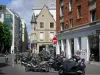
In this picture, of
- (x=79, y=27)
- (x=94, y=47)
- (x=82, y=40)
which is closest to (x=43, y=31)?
(x=79, y=27)

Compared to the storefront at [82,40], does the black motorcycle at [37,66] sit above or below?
below

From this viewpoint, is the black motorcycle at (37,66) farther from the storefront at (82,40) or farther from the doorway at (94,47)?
the doorway at (94,47)

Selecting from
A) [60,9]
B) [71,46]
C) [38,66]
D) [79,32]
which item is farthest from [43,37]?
[38,66]

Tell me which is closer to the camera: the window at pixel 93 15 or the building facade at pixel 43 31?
the window at pixel 93 15

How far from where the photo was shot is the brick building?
1287 inches

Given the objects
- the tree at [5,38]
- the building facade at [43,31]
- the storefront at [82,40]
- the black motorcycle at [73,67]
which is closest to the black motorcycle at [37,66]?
the black motorcycle at [73,67]

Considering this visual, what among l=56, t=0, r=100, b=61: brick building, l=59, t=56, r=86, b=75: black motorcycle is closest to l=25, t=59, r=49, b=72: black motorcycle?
l=59, t=56, r=86, b=75: black motorcycle

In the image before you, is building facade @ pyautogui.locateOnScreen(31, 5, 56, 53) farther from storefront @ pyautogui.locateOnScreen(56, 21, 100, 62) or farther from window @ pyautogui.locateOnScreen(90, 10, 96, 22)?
window @ pyautogui.locateOnScreen(90, 10, 96, 22)

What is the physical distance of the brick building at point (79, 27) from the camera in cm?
3269

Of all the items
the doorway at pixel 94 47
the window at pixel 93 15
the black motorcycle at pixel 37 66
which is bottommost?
the black motorcycle at pixel 37 66

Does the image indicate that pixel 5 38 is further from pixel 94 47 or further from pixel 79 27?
pixel 94 47

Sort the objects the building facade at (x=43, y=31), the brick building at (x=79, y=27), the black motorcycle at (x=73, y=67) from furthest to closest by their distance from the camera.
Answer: the building facade at (x=43, y=31) → the brick building at (x=79, y=27) → the black motorcycle at (x=73, y=67)

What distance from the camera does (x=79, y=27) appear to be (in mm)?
37312

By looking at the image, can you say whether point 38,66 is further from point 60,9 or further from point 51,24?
point 51,24
